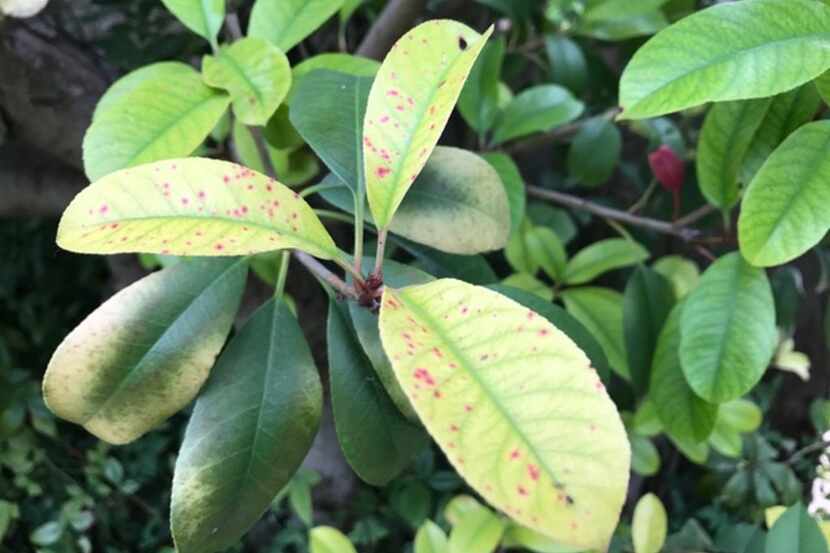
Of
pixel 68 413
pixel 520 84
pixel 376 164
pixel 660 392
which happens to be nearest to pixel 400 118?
pixel 376 164

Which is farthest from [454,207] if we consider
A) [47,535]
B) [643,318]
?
[47,535]

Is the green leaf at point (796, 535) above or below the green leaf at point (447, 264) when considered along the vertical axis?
below

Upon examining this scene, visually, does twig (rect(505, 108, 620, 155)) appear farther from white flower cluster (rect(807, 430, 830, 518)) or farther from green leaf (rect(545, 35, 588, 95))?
white flower cluster (rect(807, 430, 830, 518))

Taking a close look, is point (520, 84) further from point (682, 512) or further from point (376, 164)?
point (376, 164)

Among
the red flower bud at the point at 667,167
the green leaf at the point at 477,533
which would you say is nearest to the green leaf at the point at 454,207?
the red flower bud at the point at 667,167

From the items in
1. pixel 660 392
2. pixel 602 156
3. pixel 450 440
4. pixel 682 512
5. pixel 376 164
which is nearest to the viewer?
pixel 450 440

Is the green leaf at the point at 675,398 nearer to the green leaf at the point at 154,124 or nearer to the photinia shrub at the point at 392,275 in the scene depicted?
the photinia shrub at the point at 392,275
